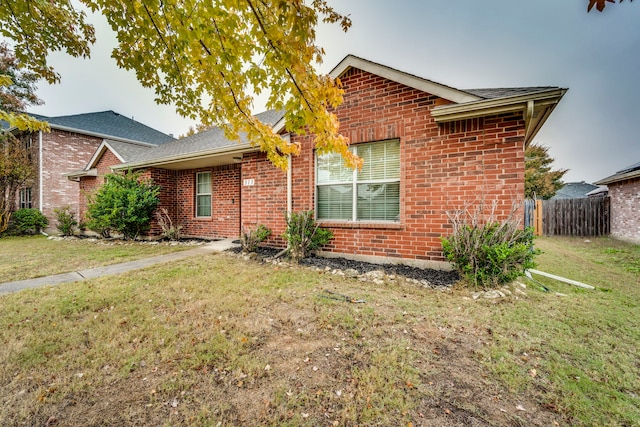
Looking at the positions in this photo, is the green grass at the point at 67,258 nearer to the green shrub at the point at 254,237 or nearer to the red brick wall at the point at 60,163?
the green shrub at the point at 254,237

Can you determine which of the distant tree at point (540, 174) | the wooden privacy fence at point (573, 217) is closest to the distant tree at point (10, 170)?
the wooden privacy fence at point (573, 217)

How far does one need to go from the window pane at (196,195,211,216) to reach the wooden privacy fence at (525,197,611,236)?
14.5 meters

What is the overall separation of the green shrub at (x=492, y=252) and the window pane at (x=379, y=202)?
140 centimetres

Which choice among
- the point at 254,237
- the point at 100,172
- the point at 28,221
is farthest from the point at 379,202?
the point at 28,221

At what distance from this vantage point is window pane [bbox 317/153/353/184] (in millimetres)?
5780

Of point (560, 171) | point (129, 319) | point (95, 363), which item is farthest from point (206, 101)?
point (560, 171)

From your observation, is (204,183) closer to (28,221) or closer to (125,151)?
(125,151)

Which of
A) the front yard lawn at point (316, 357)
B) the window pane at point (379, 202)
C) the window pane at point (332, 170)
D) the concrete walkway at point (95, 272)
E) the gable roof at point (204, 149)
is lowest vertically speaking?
the front yard lawn at point (316, 357)

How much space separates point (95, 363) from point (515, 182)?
19.6 ft

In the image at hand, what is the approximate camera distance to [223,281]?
4.50 metres

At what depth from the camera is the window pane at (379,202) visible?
5.37 meters

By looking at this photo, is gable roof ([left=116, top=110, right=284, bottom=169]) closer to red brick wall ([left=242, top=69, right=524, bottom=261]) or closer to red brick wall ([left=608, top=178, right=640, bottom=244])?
red brick wall ([left=242, top=69, right=524, bottom=261])

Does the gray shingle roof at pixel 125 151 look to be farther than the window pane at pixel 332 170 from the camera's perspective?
Yes

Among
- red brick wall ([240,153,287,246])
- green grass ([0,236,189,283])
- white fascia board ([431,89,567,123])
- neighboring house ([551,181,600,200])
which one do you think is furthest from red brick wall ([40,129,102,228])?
neighboring house ([551,181,600,200])
